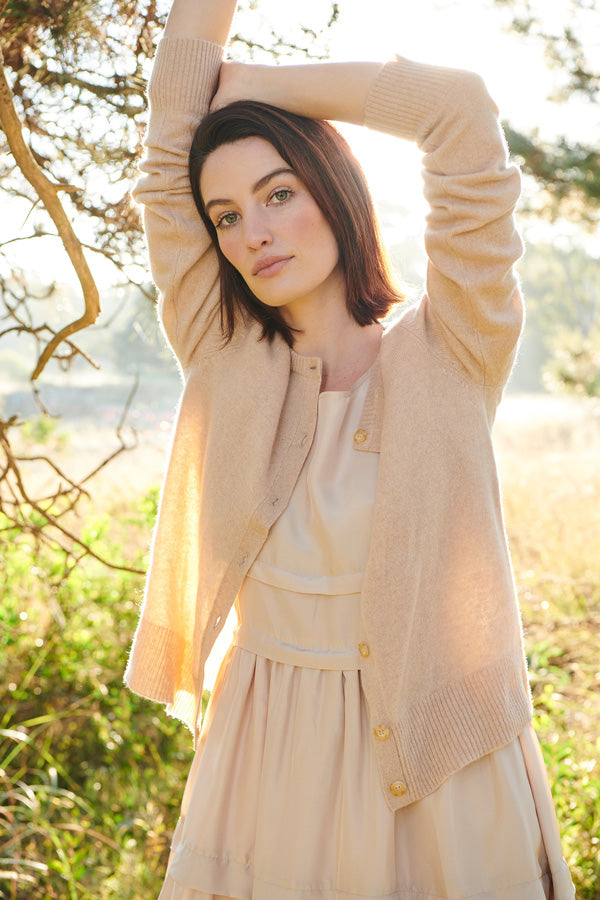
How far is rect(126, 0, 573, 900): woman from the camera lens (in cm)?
140

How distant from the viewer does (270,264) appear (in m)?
1.54

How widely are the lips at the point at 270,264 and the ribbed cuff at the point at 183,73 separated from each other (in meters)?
0.36

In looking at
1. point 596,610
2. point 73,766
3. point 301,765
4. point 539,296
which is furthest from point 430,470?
point 539,296

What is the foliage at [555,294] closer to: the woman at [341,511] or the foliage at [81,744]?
the foliage at [81,744]


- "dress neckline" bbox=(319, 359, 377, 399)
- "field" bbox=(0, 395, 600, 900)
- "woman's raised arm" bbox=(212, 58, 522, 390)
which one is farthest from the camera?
"field" bbox=(0, 395, 600, 900)

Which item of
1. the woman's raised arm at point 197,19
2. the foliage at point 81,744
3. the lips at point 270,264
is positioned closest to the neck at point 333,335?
the lips at point 270,264

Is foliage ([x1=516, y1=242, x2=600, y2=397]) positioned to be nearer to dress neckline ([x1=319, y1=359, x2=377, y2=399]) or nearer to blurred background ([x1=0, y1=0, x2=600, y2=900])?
blurred background ([x1=0, y1=0, x2=600, y2=900])

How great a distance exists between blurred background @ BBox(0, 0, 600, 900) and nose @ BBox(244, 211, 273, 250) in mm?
286

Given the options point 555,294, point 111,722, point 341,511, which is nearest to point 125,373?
point 111,722

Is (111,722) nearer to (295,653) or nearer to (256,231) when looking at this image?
(295,653)

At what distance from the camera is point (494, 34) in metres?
4.41

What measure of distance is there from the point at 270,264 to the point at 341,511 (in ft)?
1.57

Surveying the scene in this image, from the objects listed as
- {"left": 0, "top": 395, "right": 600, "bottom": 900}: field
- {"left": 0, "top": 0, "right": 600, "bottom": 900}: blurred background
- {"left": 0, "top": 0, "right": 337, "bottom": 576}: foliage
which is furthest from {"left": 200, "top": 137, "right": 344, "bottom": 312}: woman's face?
{"left": 0, "top": 395, "right": 600, "bottom": 900}: field

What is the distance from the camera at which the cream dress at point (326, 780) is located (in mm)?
1402
